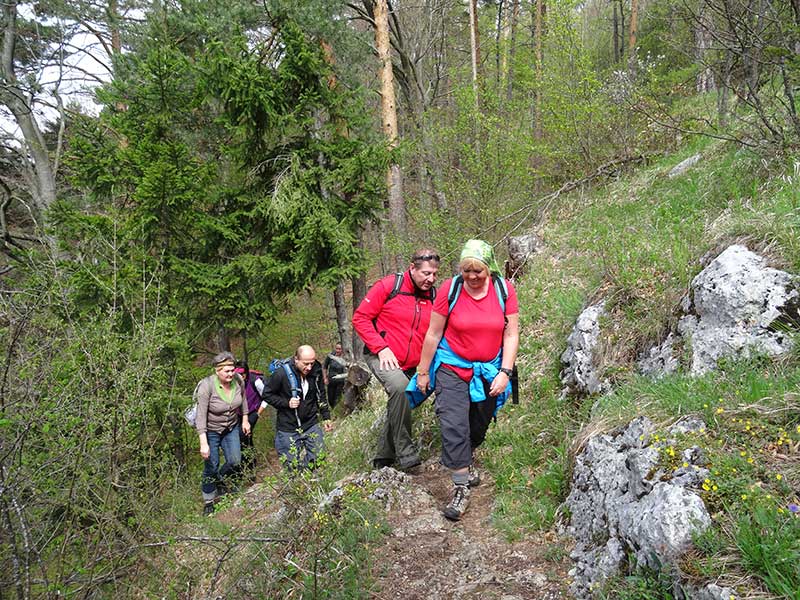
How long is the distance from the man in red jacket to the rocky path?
620mm

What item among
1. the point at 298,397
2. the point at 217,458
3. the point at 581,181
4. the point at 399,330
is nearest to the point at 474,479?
the point at 399,330

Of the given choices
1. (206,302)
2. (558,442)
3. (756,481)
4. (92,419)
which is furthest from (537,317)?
(206,302)

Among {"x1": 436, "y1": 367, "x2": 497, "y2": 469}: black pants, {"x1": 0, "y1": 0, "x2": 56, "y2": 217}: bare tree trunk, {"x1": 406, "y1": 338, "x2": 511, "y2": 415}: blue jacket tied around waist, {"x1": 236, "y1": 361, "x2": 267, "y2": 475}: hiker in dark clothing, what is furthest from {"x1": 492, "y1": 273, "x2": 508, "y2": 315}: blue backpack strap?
{"x1": 0, "y1": 0, "x2": 56, "y2": 217}: bare tree trunk

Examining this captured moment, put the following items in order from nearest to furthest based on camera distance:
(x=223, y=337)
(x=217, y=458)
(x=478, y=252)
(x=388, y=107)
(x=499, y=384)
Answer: (x=478, y=252) < (x=499, y=384) < (x=217, y=458) < (x=223, y=337) < (x=388, y=107)

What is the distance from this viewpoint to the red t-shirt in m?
3.46

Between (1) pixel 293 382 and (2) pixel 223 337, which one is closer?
(1) pixel 293 382

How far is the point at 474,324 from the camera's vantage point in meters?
3.44

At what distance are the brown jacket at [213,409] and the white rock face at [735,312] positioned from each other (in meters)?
4.44

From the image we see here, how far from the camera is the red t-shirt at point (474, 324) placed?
11.3ft

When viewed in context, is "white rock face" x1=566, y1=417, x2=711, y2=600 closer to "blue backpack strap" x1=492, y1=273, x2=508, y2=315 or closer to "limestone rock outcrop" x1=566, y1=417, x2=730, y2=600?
"limestone rock outcrop" x1=566, y1=417, x2=730, y2=600

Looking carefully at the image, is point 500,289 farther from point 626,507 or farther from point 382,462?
point 382,462

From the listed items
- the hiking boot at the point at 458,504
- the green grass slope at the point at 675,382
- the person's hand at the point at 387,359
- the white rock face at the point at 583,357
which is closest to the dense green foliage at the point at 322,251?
the green grass slope at the point at 675,382

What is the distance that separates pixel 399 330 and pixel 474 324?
96 centimetres

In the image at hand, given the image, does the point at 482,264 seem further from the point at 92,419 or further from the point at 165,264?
the point at 165,264
